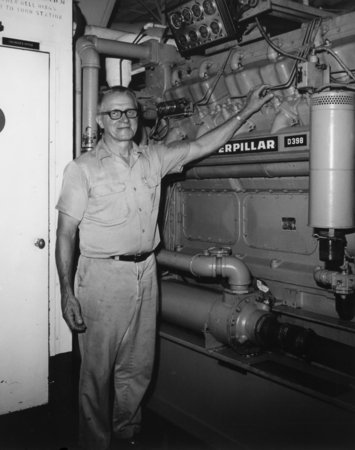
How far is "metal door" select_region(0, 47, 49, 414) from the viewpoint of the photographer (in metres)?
2.95

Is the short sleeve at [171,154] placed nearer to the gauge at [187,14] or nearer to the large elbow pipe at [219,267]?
the large elbow pipe at [219,267]

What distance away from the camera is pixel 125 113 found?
2.74 meters

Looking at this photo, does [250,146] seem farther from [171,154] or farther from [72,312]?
[72,312]

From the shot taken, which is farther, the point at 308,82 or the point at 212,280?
the point at 212,280

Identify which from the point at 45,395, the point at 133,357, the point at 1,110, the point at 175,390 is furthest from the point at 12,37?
the point at 175,390

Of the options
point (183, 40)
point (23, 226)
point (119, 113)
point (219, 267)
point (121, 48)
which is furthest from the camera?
point (121, 48)

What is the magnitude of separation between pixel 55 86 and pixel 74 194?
839 millimetres

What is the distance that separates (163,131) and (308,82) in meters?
1.57

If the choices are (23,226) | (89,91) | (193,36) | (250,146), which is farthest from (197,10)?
(23,226)

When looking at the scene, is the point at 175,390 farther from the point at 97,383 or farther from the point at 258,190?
the point at 258,190

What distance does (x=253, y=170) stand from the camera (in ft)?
10.8

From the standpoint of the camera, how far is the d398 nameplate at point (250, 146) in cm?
292

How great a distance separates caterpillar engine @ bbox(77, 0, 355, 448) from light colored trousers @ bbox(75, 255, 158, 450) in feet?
1.49

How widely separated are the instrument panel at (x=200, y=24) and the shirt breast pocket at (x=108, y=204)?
1371 mm
